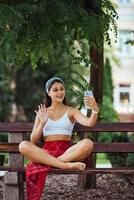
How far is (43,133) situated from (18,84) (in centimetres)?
2075

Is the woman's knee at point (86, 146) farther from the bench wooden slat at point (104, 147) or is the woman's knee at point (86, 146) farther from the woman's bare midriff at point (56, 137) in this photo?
the bench wooden slat at point (104, 147)

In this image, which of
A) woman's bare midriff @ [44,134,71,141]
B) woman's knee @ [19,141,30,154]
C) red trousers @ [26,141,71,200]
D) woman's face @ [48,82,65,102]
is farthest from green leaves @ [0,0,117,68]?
red trousers @ [26,141,71,200]

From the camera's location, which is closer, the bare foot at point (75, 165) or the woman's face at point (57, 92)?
the bare foot at point (75, 165)

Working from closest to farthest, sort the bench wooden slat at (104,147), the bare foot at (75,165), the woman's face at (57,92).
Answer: the bare foot at (75,165) < the woman's face at (57,92) < the bench wooden slat at (104,147)

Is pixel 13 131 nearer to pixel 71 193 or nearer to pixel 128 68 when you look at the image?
pixel 71 193

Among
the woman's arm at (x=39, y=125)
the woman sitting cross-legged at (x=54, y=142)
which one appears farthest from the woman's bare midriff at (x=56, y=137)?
the woman's arm at (x=39, y=125)

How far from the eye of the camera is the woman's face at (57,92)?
23.2 feet

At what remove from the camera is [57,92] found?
23.2 feet

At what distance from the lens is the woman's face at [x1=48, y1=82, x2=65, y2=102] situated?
708 cm

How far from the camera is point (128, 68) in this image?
116ft

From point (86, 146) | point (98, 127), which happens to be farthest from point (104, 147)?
point (86, 146)

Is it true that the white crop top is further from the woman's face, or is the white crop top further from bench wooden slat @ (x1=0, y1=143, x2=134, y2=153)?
bench wooden slat @ (x1=0, y1=143, x2=134, y2=153)

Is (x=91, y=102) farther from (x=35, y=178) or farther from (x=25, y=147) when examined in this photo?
(x=35, y=178)

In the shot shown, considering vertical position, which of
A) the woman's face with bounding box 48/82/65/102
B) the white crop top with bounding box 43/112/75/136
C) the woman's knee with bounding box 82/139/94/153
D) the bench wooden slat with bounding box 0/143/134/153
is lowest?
the bench wooden slat with bounding box 0/143/134/153
